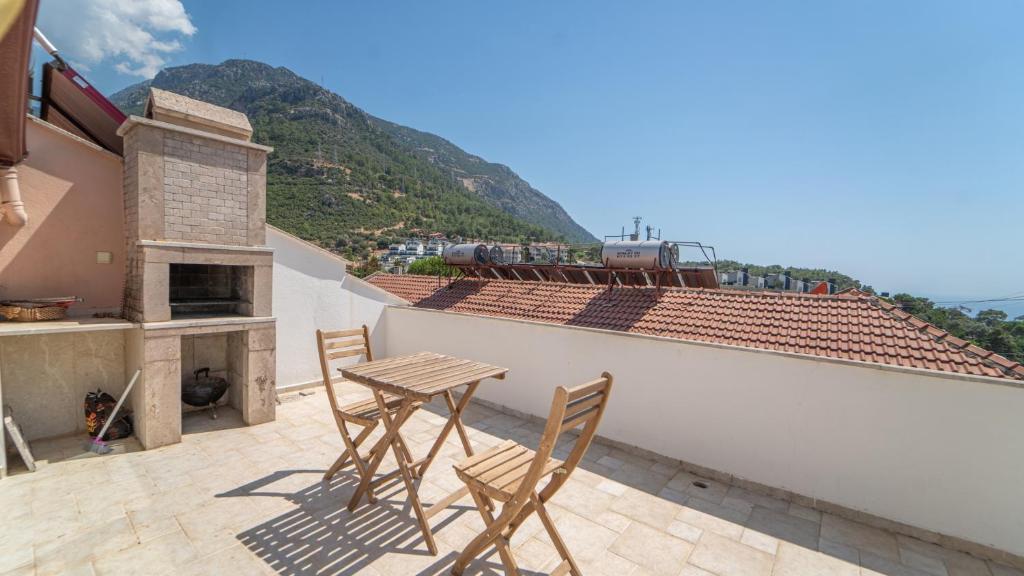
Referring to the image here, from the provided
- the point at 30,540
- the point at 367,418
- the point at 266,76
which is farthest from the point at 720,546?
the point at 266,76

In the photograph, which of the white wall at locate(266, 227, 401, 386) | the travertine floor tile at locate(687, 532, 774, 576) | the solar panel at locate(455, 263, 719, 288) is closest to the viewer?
the travertine floor tile at locate(687, 532, 774, 576)

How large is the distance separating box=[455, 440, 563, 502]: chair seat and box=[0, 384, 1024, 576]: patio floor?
0.91m

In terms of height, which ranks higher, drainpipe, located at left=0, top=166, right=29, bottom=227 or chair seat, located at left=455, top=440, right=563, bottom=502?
drainpipe, located at left=0, top=166, right=29, bottom=227

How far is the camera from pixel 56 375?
6.05m

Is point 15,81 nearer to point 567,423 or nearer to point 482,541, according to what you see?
point 567,423

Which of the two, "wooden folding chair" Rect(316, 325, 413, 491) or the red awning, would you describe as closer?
the red awning

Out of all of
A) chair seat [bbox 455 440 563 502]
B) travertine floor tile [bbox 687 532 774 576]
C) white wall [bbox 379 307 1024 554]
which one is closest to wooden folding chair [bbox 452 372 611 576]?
chair seat [bbox 455 440 563 502]

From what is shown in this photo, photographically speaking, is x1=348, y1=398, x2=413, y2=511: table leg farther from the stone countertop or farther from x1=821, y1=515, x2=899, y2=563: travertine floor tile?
x1=821, y1=515, x2=899, y2=563: travertine floor tile

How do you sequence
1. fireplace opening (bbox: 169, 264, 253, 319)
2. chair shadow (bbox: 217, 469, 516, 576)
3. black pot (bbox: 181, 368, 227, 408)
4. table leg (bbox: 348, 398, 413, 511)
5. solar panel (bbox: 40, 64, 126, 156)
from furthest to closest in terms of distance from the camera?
fireplace opening (bbox: 169, 264, 253, 319) → black pot (bbox: 181, 368, 227, 408) → solar panel (bbox: 40, 64, 126, 156) → table leg (bbox: 348, 398, 413, 511) → chair shadow (bbox: 217, 469, 516, 576)

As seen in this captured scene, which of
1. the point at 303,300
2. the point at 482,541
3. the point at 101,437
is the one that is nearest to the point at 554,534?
the point at 482,541

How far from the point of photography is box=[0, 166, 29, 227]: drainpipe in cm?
554

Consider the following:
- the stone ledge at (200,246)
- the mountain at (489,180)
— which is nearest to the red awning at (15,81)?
the stone ledge at (200,246)

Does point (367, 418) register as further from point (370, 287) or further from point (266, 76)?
point (266, 76)

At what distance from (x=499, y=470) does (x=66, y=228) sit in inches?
291
